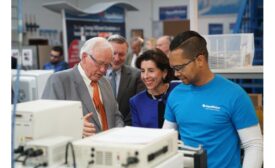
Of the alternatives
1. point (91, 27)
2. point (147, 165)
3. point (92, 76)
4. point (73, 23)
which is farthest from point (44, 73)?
point (91, 27)

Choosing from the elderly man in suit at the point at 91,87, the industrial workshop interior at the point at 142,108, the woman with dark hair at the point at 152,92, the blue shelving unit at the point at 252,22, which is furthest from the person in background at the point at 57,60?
the elderly man in suit at the point at 91,87

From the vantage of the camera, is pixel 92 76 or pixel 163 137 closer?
pixel 163 137

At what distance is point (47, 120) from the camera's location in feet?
4.24

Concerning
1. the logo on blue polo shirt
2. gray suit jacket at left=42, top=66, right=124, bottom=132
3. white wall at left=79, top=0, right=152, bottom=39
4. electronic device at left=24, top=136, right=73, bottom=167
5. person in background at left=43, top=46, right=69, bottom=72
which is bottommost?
electronic device at left=24, top=136, right=73, bottom=167

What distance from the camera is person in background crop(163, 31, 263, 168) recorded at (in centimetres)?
176

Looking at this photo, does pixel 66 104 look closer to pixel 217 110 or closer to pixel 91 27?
pixel 217 110

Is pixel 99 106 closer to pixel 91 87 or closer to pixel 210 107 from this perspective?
pixel 91 87

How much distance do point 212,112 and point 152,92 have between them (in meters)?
0.78

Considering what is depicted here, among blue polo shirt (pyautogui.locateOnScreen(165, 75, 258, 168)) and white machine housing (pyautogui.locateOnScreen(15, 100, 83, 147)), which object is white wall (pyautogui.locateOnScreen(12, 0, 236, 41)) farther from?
white machine housing (pyautogui.locateOnScreen(15, 100, 83, 147))

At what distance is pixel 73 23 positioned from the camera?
6.22 meters

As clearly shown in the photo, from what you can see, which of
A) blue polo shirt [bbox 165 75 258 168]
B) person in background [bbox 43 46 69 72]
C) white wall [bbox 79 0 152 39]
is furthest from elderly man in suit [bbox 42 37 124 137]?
white wall [bbox 79 0 152 39]

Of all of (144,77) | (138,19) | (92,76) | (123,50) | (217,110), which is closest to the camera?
(217,110)

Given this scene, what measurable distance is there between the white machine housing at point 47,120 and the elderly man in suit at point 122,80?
1596 millimetres
